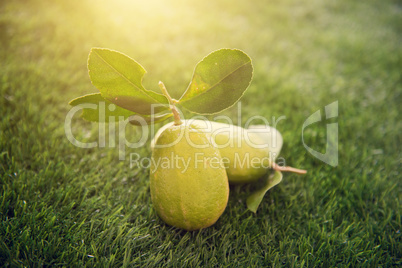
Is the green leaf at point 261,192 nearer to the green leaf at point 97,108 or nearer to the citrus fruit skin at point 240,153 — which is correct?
the citrus fruit skin at point 240,153

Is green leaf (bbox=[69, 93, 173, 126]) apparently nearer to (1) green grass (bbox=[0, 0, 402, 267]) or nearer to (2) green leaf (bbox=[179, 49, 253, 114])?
(2) green leaf (bbox=[179, 49, 253, 114])

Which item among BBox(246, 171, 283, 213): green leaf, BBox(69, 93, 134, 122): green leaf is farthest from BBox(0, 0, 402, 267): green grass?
BBox(69, 93, 134, 122): green leaf

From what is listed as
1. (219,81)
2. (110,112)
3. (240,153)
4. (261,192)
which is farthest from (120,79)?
(261,192)

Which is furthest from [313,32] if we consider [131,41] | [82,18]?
[82,18]

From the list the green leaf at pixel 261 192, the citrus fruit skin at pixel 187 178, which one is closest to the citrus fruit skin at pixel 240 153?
the green leaf at pixel 261 192

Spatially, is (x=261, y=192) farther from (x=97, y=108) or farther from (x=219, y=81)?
(x=97, y=108)

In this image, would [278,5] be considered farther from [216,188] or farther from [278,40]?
[216,188]
